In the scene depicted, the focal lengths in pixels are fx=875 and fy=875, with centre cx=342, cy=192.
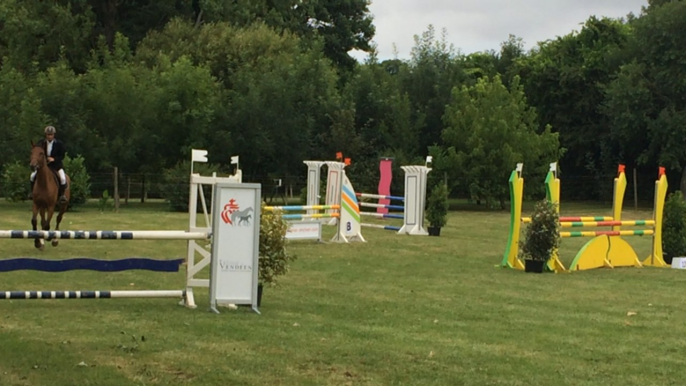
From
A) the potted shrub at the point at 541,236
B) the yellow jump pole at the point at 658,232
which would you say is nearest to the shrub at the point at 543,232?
the potted shrub at the point at 541,236

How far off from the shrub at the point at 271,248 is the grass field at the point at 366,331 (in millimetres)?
402

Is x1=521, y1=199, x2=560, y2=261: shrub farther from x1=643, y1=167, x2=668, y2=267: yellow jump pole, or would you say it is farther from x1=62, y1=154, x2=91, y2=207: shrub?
x1=62, y1=154, x2=91, y2=207: shrub

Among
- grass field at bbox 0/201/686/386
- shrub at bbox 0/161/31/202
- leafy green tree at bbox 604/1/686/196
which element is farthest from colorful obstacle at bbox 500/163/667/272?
leafy green tree at bbox 604/1/686/196

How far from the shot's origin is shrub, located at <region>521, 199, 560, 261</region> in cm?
1378

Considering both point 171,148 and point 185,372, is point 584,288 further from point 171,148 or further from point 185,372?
point 171,148

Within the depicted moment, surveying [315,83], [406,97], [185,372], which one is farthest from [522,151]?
[185,372]

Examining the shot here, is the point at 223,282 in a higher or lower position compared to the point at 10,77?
lower

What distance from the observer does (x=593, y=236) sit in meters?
15.1

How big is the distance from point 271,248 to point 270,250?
2 cm

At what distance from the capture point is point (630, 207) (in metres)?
39.8

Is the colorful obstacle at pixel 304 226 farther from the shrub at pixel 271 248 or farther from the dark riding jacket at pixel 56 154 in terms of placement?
the shrub at pixel 271 248

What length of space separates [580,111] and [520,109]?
8440 millimetres

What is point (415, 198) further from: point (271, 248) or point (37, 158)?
point (271, 248)

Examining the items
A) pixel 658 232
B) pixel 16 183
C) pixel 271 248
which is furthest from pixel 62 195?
pixel 16 183
